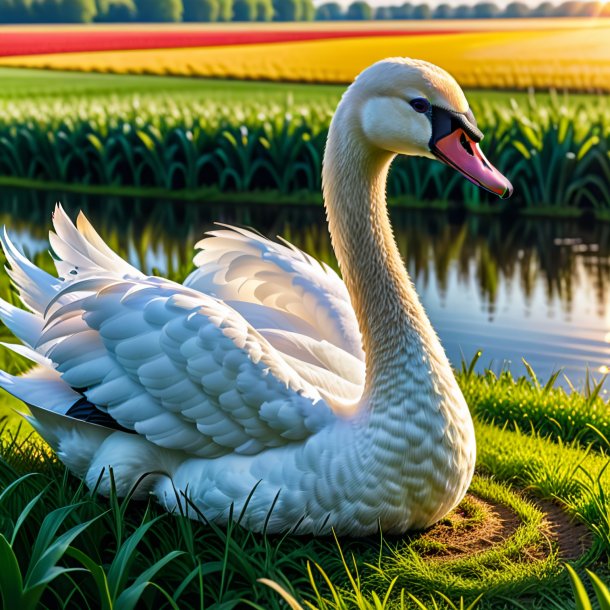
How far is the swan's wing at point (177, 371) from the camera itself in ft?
9.77

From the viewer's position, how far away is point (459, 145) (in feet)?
9.86

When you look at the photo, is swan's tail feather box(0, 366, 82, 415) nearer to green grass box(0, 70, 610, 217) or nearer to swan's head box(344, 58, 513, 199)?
swan's head box(344, 58, 513, 199)

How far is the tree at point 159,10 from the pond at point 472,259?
2006 millimetres

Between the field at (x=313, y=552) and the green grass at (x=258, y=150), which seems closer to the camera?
the field at (x=313, y=552)

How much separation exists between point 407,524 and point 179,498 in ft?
2.22

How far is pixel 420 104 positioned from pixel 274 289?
1.01 metres

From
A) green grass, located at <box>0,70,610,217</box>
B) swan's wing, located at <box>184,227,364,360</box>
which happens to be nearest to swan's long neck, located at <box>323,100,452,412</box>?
swan's wing, located at <box>184,227,364,360</box>

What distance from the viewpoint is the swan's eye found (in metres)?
3.01

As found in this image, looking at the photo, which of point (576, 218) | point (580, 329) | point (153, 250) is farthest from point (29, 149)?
point (580, 329)

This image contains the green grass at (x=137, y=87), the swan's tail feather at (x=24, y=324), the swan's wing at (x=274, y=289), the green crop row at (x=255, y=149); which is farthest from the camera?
the green grass at (x=137, y=87)

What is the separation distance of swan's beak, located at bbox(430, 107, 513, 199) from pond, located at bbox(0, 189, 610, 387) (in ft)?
6.64

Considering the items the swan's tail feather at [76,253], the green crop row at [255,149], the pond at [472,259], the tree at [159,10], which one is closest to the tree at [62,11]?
the tree at [159,10]

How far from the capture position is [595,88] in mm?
12508

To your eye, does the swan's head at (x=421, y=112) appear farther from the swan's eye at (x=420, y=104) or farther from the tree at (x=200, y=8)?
the tree at (x=200, y=8)
